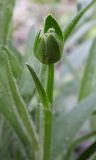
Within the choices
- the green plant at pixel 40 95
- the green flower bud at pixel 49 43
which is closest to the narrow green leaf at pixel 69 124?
the green plant at pixel 40 95

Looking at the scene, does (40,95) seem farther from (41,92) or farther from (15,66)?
(15,66)

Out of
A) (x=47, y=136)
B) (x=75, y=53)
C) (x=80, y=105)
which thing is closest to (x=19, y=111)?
(x=47, y=136)

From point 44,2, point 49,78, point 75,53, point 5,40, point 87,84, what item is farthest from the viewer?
point 44,2

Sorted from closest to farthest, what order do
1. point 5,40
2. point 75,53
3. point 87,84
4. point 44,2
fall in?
point 5,40
point 87,84
point 75,53
point 44,2

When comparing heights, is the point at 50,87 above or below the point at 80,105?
above

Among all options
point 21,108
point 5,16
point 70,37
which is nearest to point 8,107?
point 21,108

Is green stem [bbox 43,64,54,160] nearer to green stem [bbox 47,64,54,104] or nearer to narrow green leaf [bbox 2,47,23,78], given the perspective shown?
green stem [bbox 47,64,54,104]

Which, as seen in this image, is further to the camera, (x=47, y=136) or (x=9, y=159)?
(x=9, y=159)

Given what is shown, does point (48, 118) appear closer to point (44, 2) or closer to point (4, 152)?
point (4, 152)

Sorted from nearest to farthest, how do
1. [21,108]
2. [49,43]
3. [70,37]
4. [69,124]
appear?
[49,43] → [21,108] → [69,124] → [70,37]
